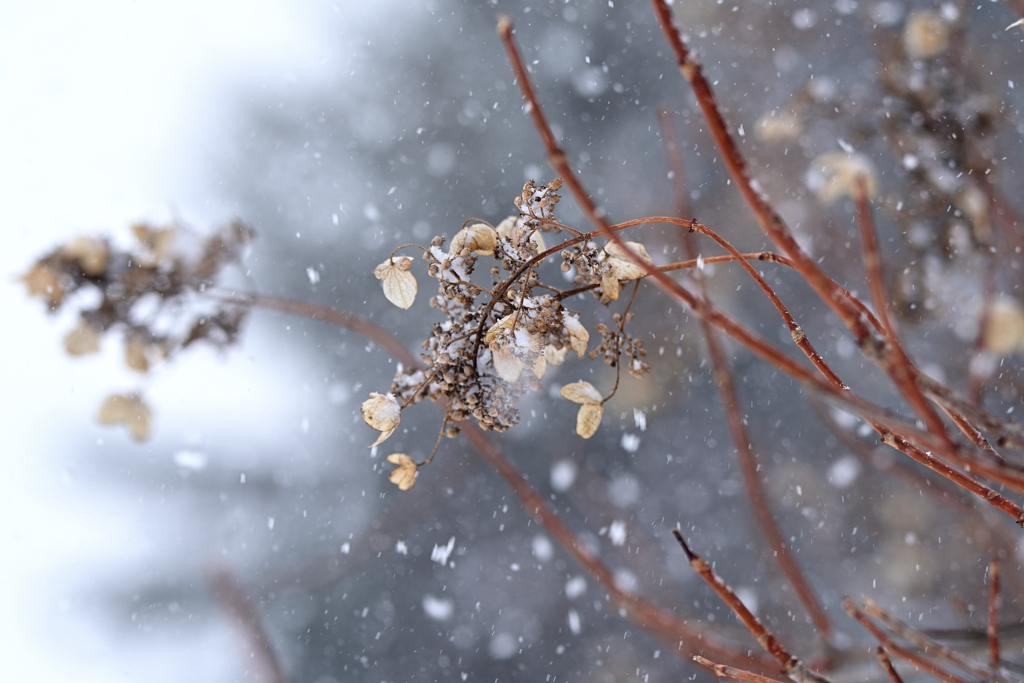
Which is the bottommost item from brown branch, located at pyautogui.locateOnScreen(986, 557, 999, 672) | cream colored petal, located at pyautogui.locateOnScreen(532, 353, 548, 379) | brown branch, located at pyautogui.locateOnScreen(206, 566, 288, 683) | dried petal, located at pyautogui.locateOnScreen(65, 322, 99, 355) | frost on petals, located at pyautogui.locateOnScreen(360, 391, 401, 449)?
brown branch, located at pyautogui.locateOnScreen(986, 557, 999, 672)

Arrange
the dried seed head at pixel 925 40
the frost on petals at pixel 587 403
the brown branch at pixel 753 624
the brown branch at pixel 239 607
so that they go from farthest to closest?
the brown branch at pixel 239 607 < the dried seed head at pixel 925 40 < the frost on petals at pixel 587 403 < the brown branch at pixel 753 624

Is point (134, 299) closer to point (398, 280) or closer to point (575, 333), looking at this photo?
point (398, 280)

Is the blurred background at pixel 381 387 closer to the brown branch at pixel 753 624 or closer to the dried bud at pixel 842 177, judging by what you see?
the dried bud at pixel 842 177

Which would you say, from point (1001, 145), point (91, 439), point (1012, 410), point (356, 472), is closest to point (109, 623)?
point (91, 439)

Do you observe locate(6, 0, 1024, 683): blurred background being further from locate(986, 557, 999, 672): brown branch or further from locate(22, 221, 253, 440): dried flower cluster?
locate(986, 557, 999, 672): brown branch

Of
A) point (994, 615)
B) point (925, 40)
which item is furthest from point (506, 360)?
point (925, 40)

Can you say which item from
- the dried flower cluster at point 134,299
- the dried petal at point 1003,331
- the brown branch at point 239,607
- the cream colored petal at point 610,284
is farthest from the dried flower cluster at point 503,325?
the brown branch at point 239,607

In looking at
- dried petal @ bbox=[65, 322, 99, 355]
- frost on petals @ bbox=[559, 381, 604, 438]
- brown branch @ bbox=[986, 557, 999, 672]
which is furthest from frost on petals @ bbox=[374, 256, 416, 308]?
dried petal @ bbox=[65, 322, 99, 355]
